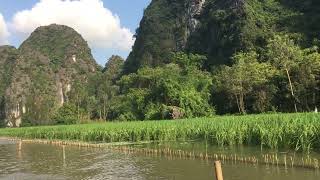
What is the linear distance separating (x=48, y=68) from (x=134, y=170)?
11252cm

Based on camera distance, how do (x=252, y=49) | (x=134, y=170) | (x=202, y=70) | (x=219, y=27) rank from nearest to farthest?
1. (x=134, y=170)
2. (x=252, y=49)
3. (x=202, y=70)
4. (x=219, y=27)

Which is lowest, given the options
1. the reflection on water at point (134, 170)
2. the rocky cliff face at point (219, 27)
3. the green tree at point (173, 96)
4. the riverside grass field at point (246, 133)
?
the reflection on water at point (134, 170)

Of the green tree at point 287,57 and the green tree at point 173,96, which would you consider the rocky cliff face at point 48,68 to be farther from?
the green tree at point 287,57

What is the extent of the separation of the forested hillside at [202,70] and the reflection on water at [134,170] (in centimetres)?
2323

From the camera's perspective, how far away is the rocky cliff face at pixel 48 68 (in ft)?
351

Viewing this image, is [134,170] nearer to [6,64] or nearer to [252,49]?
[252,49]

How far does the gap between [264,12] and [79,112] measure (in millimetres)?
32769

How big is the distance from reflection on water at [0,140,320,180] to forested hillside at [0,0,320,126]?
23.2m

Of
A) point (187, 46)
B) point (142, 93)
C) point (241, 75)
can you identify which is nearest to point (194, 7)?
point (187, 46)

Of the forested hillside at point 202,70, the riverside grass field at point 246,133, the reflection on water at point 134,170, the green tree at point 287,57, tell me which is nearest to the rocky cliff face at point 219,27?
the forested hillside at point 202,70

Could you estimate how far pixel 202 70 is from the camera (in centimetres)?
6494

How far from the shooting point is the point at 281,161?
12938mm

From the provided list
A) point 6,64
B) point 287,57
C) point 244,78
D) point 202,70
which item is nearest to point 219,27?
point 202,70

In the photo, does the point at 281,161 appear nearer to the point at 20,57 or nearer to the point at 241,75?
the point at 241,75
